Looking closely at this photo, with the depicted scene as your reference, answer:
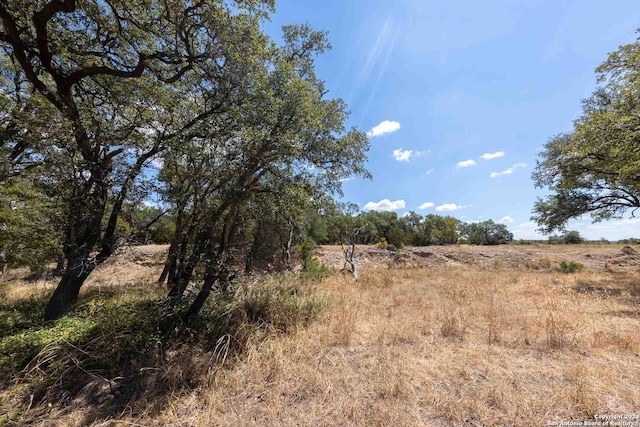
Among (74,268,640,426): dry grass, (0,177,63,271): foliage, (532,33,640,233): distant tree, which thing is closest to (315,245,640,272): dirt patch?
(532,33,640,233): distant tree

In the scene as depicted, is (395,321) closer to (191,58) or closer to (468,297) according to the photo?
(468,297)

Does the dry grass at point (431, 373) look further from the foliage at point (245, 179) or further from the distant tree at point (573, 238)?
the distant tree at point (573, 238)

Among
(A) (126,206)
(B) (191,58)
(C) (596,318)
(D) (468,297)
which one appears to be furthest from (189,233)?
(C) (596,318)

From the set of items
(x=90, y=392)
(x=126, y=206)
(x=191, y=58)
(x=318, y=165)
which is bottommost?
(x=90, y=392)

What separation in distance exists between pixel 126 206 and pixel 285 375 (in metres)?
4.81

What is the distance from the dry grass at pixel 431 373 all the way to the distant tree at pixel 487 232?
58.6 metres

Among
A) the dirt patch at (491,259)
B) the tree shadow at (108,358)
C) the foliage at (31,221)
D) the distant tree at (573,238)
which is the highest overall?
the distant tree at (573,238)

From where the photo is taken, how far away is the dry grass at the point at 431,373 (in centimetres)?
270

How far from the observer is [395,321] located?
5480mm

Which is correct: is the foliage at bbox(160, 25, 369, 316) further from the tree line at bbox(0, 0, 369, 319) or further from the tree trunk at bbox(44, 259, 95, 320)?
the tree trunk at bbox(44, 259, 95, 320)

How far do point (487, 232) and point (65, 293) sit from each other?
72.3m

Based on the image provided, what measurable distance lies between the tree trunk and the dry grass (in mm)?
4491

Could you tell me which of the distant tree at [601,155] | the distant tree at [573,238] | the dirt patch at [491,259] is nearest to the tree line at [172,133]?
the distant tree at [601,155]

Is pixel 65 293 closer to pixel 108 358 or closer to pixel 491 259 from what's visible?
pixel 108 358
